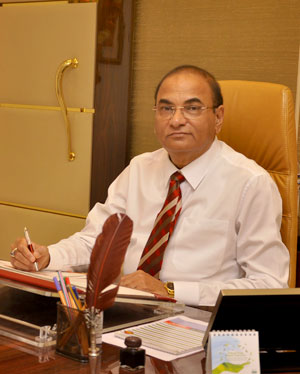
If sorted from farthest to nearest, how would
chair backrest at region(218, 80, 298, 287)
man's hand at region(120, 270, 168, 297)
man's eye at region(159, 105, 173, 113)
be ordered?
man's eye at region(159, 105, 173, 113) → chair backrest at region(218, 80, 298, 287) → man's hand at region(120, 270, 168, 297)

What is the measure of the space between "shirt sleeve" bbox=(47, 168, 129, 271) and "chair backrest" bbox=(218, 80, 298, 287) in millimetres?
476

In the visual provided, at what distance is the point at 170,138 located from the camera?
2.14 m

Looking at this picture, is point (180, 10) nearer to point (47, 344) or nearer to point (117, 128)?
point (117, 128)

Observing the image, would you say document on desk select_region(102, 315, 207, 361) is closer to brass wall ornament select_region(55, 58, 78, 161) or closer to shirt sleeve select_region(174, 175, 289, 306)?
shirt sleeve select_region(174, 175, 289, 306)

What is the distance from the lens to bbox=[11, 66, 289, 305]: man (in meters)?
1.95

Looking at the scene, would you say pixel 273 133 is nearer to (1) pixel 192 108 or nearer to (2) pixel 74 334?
(1) pixel 192 108

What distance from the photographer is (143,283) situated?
5.90 feet

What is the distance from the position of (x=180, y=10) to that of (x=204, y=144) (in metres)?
1.13

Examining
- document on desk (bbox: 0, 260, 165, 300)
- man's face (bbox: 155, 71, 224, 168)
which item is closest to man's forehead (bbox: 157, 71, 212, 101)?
man's face (bbox: 155, 71, 224, 168)

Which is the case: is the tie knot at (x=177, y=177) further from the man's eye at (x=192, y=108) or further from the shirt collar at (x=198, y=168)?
the man's eye at (x=192, y=108)

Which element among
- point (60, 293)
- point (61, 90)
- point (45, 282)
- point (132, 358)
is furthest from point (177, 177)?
point (61, 90)

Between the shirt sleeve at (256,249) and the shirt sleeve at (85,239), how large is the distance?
0.41 metres

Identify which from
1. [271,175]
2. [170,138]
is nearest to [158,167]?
[170,138]

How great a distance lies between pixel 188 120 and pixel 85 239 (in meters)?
0.56
